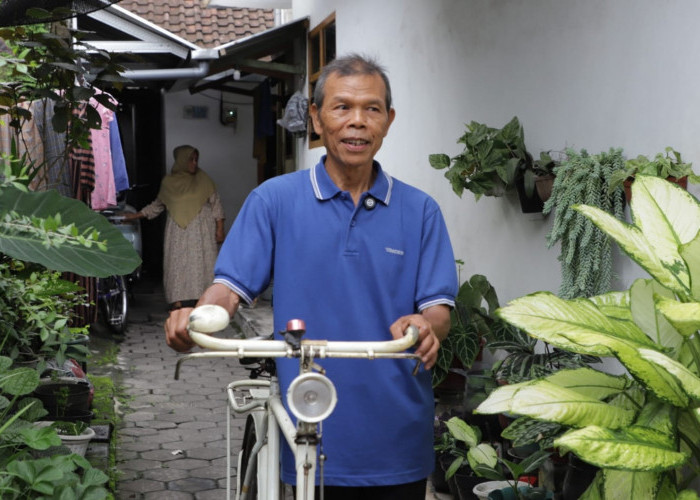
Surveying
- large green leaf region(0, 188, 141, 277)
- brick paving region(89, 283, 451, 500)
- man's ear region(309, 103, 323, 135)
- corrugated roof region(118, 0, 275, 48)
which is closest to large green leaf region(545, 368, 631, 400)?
man's ear region(309, 103, 323, 135)

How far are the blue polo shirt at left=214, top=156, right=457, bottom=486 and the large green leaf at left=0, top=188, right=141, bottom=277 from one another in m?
0.90

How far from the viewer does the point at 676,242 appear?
2.64 metres

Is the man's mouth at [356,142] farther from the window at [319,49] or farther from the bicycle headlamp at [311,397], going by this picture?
the window at [319,49]

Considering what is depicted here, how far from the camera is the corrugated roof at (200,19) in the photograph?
16156mm

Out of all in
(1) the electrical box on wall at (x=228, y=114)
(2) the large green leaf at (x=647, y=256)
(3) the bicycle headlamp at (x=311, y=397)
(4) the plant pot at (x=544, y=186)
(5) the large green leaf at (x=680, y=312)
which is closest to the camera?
(3) the bicycle headlamp at (x=311, y=397)

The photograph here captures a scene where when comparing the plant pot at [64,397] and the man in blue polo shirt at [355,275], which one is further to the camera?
the plant pot at [64,397]

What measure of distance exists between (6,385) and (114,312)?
6.75m

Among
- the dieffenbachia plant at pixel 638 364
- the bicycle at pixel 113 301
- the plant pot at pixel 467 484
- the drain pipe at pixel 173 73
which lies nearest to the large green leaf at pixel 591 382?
the dieffenbachia plant at pixel 638 364

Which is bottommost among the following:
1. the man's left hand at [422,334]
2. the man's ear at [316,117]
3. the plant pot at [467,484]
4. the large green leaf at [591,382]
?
the plant pot at [467,484]

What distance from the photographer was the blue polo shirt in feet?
8.70

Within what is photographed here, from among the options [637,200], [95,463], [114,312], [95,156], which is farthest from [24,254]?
[114,312]

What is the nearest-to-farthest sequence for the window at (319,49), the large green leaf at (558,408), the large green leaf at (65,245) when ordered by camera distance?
the large green leaf at (558,408), the large green leaf at (65,245), the window at (319,49)

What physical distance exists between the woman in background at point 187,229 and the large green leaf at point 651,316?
9.03 metres

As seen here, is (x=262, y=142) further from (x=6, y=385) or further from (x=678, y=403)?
(x=678, y=403)
